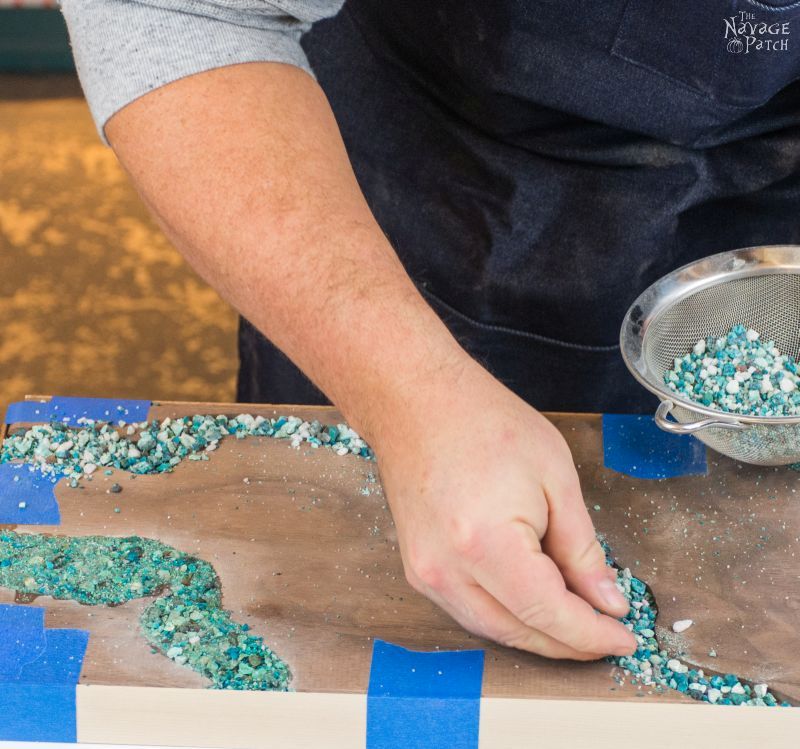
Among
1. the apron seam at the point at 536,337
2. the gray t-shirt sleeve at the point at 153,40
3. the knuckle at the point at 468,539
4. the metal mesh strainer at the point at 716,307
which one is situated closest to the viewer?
the knuckle at the point at 468,539

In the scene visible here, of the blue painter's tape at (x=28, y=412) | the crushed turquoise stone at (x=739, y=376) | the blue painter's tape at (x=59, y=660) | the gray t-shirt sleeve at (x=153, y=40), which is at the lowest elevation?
the blue painter's tape at (x=59, y=660)

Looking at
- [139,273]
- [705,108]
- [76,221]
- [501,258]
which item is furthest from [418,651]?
[76,221]

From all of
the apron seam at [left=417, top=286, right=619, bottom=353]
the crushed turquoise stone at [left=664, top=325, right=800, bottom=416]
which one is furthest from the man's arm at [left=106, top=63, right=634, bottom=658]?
the apron seam at [left=417, top=286, right=619, bottom=353]

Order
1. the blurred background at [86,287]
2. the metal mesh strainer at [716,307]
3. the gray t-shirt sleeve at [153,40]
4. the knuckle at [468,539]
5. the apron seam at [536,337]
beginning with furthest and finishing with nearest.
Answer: the blurred background at [86,287], the apron seam at [536,337], the metal mesh strainer at [716,307], the gray t-shirt sleeve at [153,40], the knuckle at [468,539]

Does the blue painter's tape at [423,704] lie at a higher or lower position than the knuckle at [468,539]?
lower

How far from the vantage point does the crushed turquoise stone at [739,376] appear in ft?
3.34

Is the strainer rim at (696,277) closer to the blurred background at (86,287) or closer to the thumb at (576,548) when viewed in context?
the thumb at (576,548)

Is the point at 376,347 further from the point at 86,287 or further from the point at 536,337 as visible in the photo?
the point at 86,287

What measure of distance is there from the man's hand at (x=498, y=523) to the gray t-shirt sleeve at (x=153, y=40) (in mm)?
354

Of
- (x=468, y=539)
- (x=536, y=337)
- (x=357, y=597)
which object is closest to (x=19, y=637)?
(x=357, y=597)

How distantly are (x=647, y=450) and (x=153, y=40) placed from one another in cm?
59

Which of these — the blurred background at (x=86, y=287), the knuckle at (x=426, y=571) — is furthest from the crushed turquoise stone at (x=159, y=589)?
the blurred background at (x=86, y=287)

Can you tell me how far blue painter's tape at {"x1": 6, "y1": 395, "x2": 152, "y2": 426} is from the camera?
1.12m

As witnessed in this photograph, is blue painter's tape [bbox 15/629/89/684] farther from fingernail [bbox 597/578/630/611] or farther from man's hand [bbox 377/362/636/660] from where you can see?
fingernail [bbox 597/578/630/611]
